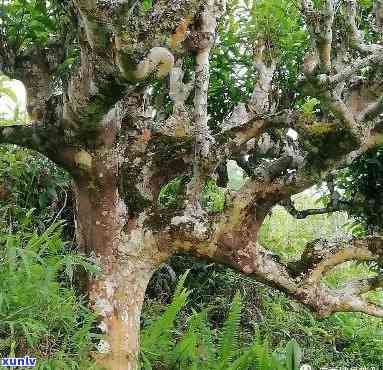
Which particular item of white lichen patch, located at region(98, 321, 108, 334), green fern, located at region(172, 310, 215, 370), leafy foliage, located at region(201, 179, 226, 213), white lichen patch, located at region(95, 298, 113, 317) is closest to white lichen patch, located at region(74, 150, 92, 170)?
white lichen patch, located at region(95, 298, 113, 317)

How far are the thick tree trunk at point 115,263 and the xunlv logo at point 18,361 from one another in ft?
2.10

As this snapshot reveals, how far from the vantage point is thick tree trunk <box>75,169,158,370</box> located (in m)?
3.81

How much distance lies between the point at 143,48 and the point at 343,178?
9.88ft

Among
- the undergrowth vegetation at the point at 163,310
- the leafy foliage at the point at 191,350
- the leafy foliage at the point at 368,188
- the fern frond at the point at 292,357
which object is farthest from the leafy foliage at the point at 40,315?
the leafy foliage at the point at 368,188

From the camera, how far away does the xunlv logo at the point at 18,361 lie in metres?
3.10

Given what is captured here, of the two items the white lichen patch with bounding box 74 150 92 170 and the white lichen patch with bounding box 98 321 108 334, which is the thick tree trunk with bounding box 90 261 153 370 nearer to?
the white lichen patch with bounding box 98 321 108 334

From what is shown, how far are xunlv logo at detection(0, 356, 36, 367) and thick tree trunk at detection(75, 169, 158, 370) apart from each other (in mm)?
639

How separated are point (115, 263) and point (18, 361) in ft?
3.06

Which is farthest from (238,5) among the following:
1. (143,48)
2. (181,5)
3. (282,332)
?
(282,332)

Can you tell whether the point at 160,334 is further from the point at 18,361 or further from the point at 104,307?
the point at 18,361

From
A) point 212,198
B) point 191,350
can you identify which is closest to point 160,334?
point 191,350

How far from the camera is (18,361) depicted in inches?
125

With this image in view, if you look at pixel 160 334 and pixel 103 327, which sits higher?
pixel 103 327

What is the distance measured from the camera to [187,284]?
5.94m
